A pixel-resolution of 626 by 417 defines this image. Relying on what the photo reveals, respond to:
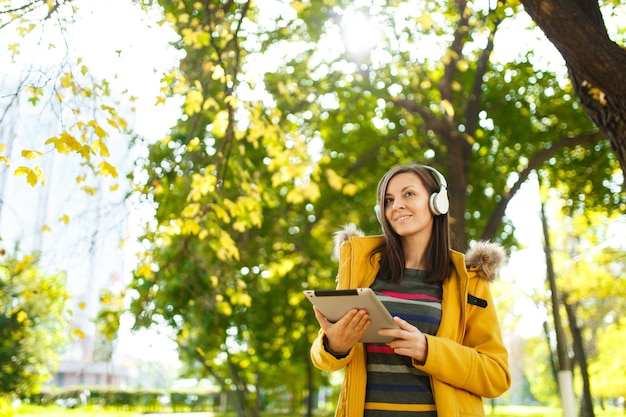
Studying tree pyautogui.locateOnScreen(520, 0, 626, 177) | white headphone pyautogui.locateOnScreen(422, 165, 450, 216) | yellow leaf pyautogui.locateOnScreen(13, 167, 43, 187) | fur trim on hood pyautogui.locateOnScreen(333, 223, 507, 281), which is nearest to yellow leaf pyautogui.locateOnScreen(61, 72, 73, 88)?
yellow leaf pyautogui.locateOnScreen(13, 167, 43, 187)

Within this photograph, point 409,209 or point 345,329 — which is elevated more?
point 409,209

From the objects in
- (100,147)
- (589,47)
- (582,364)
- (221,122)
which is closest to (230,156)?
(221,122)

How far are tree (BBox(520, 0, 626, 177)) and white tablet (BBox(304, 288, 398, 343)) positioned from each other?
274cm

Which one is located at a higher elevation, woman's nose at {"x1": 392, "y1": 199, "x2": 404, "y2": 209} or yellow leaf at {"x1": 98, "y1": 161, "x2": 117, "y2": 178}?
yellow leaf at {"x1": 98, "y1": 161, "x2": 117, "y2": 178}

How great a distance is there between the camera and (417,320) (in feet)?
8.55

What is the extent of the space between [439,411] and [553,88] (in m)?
11.5

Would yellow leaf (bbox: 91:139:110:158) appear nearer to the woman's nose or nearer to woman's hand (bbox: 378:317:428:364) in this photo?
the woman's nose

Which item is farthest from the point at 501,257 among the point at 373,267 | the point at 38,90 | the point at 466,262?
the point at 38,90

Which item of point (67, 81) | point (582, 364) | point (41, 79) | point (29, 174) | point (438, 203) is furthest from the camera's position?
point (582, 364)

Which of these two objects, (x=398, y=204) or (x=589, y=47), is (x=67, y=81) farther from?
(x=589, y=47)

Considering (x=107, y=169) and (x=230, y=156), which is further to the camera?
(x=230, y=156)

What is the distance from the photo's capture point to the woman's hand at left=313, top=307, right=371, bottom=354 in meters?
2.38

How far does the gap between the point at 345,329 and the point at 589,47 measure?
2.96 meters

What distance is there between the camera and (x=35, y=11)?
4852mm
